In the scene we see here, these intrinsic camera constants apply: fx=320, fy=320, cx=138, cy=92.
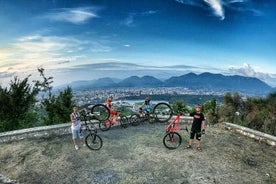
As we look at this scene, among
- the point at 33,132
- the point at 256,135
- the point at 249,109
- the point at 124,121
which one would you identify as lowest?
the point at 249,109

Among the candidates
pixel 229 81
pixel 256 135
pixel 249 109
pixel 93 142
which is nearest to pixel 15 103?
pixel 93 142

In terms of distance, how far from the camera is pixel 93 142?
42.8 feet

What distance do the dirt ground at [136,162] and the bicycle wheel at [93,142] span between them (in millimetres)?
243

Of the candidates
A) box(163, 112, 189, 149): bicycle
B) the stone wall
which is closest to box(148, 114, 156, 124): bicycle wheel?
box(163, 112, 189, 149): bicycle

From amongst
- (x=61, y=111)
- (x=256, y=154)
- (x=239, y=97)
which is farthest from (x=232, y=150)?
(x=239, y=97)

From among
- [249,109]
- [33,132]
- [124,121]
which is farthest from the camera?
[249,109]

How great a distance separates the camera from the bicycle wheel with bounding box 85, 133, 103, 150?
501 inches

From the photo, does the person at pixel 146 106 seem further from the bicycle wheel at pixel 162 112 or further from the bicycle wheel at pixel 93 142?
the bicycle wheel at pixel 93 142

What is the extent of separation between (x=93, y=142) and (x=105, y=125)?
2495 millimetres

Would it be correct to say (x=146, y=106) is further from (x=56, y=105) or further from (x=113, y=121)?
(x=56, y=105)

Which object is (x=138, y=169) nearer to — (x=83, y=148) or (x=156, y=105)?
(x=83, y=148)

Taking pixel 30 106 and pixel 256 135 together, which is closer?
pixel 256 135

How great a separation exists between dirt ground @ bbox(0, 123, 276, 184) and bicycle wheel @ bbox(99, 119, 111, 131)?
113 centimetres

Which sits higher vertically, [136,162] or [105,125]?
[105,125]
